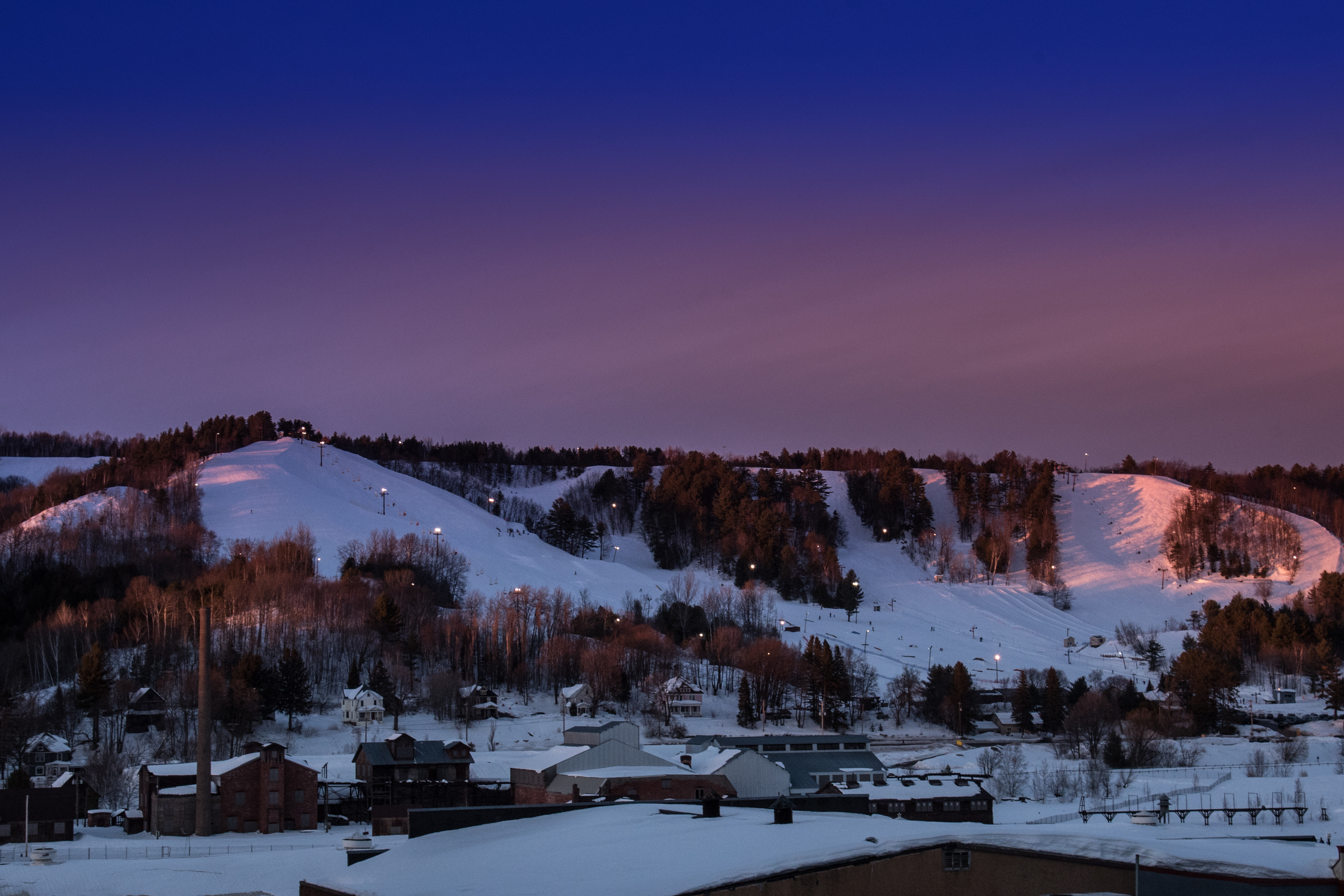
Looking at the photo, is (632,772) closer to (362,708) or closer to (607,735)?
(607,735)

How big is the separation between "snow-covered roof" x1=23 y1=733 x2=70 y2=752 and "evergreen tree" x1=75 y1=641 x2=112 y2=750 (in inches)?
149

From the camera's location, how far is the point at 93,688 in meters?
54.0

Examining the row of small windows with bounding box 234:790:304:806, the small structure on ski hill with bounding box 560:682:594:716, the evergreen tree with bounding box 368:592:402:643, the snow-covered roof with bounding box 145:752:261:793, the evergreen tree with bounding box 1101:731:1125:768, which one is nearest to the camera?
the snow-covered roof with bounding box 145:752:261:793

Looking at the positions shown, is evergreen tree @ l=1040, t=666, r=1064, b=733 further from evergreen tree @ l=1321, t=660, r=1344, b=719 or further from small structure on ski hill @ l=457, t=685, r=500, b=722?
small structure on ski hill @ l=457, t=685, r=500, b=722

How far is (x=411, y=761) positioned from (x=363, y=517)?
58330mm

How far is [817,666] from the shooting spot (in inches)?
2680

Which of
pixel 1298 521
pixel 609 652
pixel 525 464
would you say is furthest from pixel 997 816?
pixel 525 464

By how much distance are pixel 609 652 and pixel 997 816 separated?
3156cm

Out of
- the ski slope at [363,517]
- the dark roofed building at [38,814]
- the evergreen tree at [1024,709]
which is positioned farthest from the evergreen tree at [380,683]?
the evergreen tree at [1024,709]

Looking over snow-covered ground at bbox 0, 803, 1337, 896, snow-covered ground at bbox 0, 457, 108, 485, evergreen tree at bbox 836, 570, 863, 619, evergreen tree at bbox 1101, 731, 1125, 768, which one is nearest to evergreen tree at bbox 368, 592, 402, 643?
evergreen tree at bbox 1101, 731, 1125, 768

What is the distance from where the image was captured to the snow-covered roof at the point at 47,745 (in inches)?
1893

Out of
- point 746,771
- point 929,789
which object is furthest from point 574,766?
point 929,789

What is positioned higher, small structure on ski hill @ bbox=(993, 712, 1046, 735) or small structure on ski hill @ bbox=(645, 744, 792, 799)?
small structure on ski hill @ bbox=(645, 744, 792, 799)

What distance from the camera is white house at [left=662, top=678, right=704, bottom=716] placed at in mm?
64625
